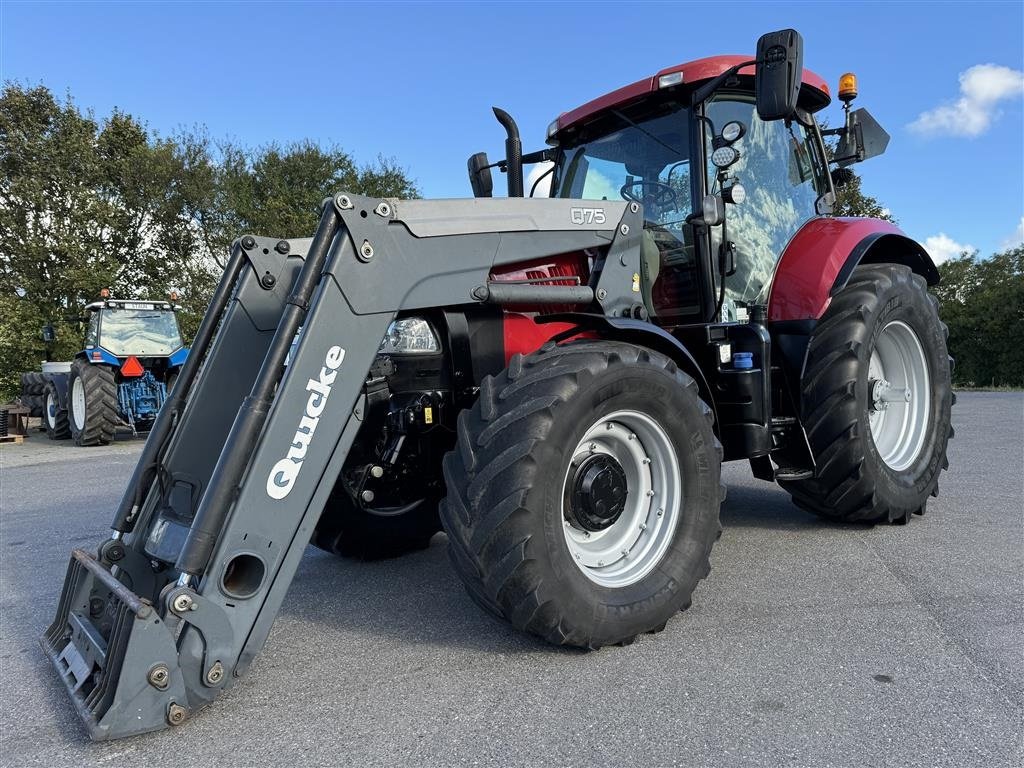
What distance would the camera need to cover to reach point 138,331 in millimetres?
13180

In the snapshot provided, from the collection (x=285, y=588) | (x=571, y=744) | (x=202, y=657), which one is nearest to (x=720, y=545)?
(x=571, y=744)

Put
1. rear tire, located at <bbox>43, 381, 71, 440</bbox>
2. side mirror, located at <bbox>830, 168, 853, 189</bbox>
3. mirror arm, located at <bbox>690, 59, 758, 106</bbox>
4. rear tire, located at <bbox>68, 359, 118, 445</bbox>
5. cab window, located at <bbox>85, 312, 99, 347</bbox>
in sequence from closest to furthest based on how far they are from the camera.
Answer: mirror arm, located at <bbox>690, 59, 758, 106</bbox> → side mirror, located at <bbox>830, 168, 853, 189</bbox> → rear tire, located at <bbox>68, 359, 118, 445</bbox> → cab window, located at <bbox>85, 312, 99, 347</bbox> → rear tire, located at <bbox>43, 381, 71, 440</bbox>

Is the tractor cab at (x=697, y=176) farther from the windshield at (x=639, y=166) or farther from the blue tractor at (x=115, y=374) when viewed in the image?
the blue tractor at (x=115, y=374)

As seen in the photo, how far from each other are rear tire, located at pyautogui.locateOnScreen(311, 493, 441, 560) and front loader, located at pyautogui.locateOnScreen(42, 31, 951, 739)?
17 millimetres

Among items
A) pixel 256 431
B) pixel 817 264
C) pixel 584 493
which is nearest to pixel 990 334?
pixel 817 264

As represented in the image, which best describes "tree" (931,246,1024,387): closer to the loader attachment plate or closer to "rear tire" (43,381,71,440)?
"rear tire" (43,381,71,440)

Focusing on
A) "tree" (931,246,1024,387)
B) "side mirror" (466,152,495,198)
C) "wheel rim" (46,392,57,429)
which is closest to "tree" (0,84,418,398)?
"wheel rim" (46,392,57,429)

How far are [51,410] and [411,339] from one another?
44.8 feet

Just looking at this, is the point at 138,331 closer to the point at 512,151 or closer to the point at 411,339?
the point at 512,151

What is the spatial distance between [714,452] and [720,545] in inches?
50.0

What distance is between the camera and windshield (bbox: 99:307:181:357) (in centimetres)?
1288

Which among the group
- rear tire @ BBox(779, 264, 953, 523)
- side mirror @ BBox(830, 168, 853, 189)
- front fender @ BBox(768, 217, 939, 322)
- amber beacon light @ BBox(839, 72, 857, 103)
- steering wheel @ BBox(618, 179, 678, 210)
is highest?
amber beacon light @ BBox(839, 72, 857, 103)

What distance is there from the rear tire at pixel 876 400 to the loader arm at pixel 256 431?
144cm

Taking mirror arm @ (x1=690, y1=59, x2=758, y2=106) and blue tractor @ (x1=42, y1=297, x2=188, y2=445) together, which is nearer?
mirror arm @ (x1=690, y1=59, x2=758, y2=106)
